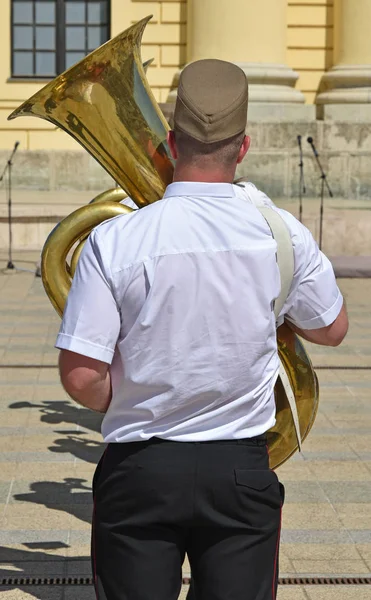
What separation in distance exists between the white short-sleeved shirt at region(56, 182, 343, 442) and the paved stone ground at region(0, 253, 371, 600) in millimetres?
1596

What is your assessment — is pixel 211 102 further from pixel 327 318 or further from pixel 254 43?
pixel 254 43

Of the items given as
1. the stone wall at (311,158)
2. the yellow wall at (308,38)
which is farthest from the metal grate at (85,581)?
the yellow wall at (308,38)

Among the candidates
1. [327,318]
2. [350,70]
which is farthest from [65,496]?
[350,70]

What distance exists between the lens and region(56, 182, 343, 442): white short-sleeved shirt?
221cm

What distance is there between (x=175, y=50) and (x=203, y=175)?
16.2m

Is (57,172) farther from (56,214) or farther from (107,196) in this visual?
(107,196)

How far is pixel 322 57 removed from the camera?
59.2 feet

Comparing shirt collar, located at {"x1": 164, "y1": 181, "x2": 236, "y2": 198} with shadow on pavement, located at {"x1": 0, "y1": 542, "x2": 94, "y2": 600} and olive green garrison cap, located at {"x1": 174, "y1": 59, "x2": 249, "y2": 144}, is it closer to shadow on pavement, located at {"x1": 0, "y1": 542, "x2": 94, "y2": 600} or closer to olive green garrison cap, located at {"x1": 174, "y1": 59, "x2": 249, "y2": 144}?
olive green garrison cap, located at {"x1": 174, "y1": 59, "x2": 249, "y2": 144}

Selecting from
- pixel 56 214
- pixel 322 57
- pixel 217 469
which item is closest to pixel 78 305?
pixel 217 469

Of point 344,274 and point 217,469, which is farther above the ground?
point 217,469

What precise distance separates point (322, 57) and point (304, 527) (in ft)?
47.6

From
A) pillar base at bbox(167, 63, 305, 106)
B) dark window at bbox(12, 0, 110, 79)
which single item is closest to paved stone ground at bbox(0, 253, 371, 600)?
pillar base at bbox(167, 63, 305, 106)

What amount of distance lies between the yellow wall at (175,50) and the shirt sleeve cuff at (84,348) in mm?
15824

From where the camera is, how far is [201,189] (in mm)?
2279
